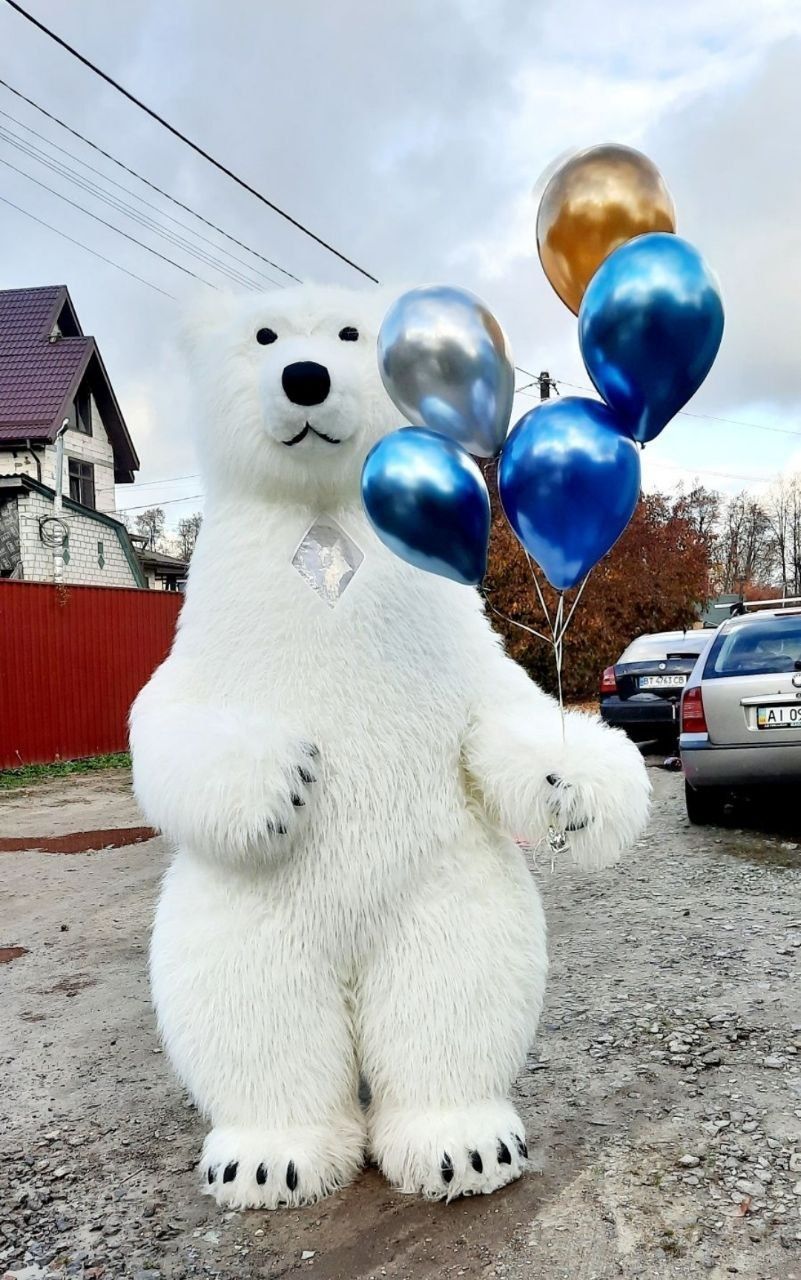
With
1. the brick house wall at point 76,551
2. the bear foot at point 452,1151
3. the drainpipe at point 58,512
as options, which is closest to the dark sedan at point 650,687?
the bear foot at point 452,1151

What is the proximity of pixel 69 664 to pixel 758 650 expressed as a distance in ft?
27.4

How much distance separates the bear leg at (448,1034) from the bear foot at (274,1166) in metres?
0.14

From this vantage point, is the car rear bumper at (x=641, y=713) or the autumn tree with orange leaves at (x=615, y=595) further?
the autumn tree with orange leaves at (x=615, y=595)

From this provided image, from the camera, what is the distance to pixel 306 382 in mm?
2213

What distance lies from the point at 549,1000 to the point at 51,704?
9.03m

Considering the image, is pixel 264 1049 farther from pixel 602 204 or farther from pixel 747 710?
pixel 747 710

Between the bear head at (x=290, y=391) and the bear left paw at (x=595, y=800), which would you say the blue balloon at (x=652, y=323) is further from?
the bear left paw at (x=595, y=800)

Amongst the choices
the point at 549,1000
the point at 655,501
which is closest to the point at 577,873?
the point at 549,1000

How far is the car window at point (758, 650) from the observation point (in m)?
5.98

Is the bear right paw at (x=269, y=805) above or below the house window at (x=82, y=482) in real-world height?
below

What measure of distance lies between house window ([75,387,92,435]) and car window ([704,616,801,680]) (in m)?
14.6

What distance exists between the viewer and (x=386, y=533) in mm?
2006

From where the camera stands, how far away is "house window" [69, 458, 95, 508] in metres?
17.6

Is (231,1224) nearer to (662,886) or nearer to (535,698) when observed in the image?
(535,698)
